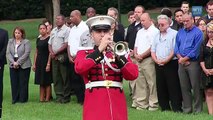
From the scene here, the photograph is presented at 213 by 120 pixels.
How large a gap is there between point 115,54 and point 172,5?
136ft

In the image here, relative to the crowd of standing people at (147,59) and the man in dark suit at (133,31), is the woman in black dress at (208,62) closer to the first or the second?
the crowd of standing people at (147,59)

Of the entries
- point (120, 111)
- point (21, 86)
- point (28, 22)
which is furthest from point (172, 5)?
point (120, 111)

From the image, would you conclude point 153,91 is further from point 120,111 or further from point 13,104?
point 120,111

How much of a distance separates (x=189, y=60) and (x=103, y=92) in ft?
18.0

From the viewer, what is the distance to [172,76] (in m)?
11.6

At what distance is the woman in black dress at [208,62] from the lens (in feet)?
36.2

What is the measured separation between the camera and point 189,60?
11.4 meters

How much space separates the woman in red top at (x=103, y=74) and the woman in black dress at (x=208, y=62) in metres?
5.15

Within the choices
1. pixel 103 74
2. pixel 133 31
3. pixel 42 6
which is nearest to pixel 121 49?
pixel 103 74

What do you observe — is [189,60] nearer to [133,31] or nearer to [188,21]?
[188,21]

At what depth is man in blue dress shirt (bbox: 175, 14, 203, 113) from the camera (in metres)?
11.3

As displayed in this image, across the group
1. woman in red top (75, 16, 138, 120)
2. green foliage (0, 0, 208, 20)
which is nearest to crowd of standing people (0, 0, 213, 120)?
woman in red top (75, 16, 138, 120)

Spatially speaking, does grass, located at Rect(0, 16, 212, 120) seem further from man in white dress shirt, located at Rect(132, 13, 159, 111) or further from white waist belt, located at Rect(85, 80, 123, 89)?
white waist belt, located at Rect(85, 80, 123, 89)

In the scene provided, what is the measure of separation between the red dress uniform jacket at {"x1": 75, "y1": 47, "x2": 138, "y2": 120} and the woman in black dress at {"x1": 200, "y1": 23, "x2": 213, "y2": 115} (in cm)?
515
